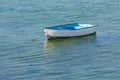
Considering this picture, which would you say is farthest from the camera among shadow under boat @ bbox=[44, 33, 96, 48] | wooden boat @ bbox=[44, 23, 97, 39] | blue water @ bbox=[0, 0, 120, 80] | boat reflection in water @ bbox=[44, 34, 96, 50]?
wooden boat @ bbox=[44, 23, 97, 39]

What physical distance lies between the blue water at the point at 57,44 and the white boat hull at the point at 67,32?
0.50m

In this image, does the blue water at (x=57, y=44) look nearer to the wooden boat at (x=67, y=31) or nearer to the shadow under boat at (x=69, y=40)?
the shadow under boat at (x=69, y=40)

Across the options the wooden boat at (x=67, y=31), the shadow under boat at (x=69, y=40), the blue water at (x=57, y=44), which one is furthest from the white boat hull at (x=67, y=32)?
the blue water at (x=57, y=44)

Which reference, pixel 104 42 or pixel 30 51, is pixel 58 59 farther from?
pixel 104 42

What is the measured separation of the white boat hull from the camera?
4728cm

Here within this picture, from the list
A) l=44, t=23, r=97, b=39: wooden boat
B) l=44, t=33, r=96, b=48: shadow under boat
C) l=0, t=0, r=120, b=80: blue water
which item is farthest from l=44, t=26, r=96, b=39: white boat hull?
l=0, t=0, r=120, b=80: blue water

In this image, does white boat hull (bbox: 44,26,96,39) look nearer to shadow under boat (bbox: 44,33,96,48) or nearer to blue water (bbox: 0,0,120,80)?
shadow under boat (bbox: 44,33,96,48)

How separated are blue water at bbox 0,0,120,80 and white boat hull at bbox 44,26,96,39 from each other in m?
0.50

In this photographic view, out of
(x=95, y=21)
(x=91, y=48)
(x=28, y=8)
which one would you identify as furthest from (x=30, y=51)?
(x=28, y=8)

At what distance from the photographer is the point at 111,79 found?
114 ft

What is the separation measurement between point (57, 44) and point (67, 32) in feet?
6.74

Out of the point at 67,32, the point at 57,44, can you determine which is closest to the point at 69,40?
the point at 67,32

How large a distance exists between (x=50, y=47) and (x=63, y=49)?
1.53 meters

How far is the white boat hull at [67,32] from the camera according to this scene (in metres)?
47.3
